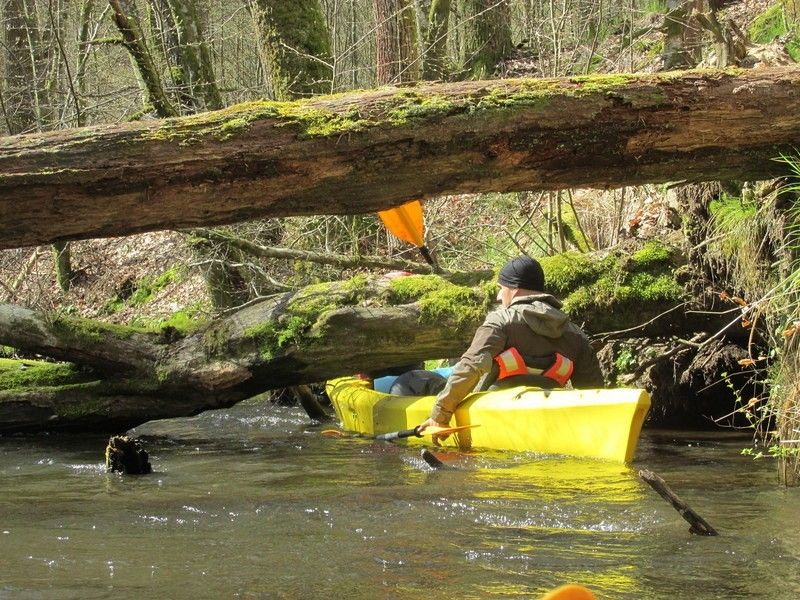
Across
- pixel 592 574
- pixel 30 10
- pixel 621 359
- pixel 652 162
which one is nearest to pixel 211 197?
pixel 652 162

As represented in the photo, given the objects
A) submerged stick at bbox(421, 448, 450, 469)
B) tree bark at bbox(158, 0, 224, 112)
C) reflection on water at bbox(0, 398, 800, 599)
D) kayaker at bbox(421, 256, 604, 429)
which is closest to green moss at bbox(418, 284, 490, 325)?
kayaker at bbox(421, 256, 604, 429)

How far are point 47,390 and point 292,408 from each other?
3404 millimetres

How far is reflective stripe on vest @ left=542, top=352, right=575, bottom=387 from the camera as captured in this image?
6762mm

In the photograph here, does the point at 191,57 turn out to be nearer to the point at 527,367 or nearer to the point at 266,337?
the point at 266,337

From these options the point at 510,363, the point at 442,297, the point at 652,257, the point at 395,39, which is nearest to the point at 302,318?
the point at 442,297

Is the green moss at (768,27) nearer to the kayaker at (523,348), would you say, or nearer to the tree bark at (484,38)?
the kayaker at (523,348)

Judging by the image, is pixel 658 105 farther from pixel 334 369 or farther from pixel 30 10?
pixel 30 10

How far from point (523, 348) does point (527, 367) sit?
0.57 feet

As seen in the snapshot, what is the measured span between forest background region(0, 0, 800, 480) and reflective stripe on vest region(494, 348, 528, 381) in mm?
720

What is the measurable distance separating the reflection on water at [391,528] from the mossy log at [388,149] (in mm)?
1500

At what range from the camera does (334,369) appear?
7.39 metres

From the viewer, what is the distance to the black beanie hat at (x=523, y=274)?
668 centimetres

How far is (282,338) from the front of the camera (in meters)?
7.29

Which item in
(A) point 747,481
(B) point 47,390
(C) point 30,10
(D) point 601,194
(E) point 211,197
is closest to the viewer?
(E) point 211,197
